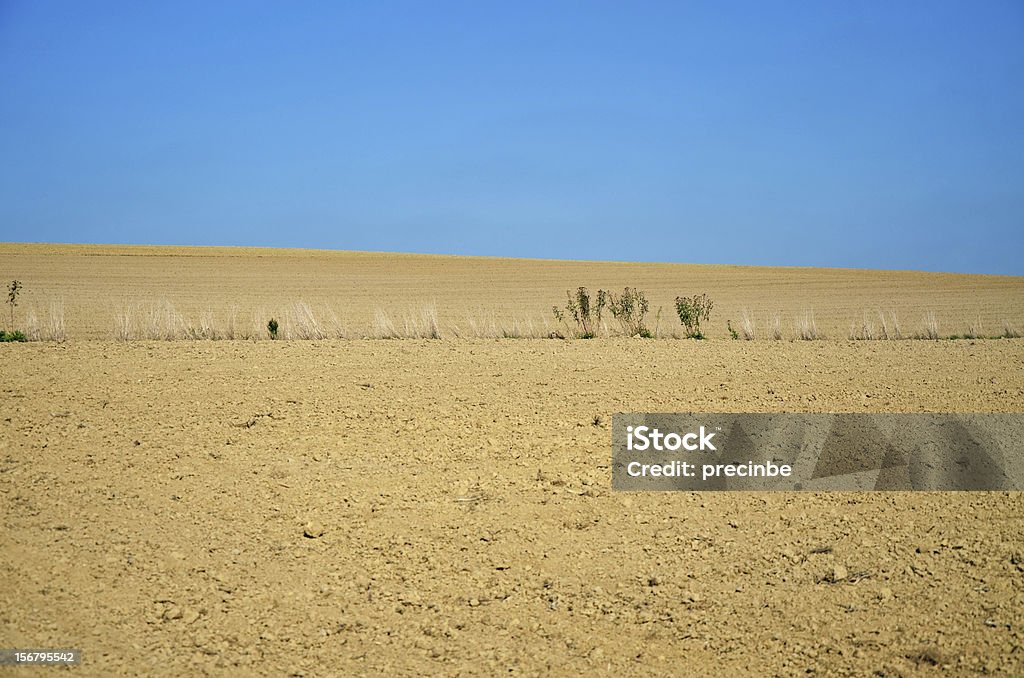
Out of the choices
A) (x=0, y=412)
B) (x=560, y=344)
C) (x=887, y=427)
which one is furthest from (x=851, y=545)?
(x=0, y=412)

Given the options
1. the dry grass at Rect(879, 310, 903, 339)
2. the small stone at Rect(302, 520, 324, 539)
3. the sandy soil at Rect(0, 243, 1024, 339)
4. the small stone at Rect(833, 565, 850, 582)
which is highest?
the sandy soil at Rect(0, 243, 1024, 339)

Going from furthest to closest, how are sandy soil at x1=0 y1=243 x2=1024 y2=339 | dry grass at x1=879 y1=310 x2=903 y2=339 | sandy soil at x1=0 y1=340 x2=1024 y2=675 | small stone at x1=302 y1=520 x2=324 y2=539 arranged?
sandy soil at x1=0 y1=243 x2=1024 y2=339 → dry grass at x1=879 y1=310 x2=903 y2=339 → small stone at x1=302 y1=520 x2=324 y2=539 → sandy soil at x1=0 y1=340 x2=1024 y2=675

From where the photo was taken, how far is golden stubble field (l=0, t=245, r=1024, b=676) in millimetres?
5336

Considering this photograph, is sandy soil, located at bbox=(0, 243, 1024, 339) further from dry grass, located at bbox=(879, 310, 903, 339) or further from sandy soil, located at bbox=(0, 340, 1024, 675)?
sandy soil, located at bbox=(0, 340, 1024, 675)

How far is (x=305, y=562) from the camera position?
6324 mm

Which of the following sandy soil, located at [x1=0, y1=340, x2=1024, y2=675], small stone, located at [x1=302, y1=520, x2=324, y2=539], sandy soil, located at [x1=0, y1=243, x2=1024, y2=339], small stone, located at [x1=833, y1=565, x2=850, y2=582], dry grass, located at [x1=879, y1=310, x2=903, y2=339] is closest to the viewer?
sandy soil, located at [x1=0, y1=340, x2=1024, y2=675]

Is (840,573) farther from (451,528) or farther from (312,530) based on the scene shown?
(312,530)

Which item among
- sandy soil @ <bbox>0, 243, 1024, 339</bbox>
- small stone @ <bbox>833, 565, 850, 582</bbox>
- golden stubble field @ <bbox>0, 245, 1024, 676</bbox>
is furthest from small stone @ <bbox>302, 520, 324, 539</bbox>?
sandy soil @ <bbox>0, 243, 1024, 339</bbox>

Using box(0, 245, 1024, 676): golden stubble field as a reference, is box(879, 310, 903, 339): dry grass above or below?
above

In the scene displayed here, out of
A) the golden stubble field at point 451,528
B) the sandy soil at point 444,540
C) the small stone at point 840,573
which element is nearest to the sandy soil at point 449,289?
the golden stubble field at point 451,528

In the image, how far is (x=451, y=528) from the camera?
267 inches

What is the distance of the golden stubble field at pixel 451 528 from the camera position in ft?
17.5

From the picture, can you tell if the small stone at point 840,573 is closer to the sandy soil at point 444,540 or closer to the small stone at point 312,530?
the sandy soil at point 444,540

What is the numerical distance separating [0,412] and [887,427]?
345 inches
